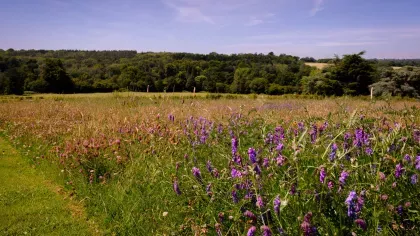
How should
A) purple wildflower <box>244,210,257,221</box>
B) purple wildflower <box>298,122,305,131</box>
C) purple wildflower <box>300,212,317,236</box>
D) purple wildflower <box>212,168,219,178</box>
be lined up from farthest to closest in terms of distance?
purple wildflower <box>298,122,305,131</box>
purple wildflower <box>212,168,219,178</box>
purple wildflower <box>244,210,257,221</box>
purple wildflower <box>300,212,317,236</box>

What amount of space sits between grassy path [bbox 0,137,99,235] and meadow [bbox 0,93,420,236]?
148 mm

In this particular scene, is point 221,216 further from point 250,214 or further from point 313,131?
point 313,131

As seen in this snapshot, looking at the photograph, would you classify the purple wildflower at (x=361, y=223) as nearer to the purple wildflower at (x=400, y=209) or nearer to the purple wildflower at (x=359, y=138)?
the purple wildflower at (x=400, y=209)

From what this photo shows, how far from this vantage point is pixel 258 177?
6.38ft

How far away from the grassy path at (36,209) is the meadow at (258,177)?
148mm

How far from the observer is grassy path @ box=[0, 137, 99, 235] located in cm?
326

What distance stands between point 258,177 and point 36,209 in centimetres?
314

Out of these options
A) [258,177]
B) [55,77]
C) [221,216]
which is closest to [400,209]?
[258,177]

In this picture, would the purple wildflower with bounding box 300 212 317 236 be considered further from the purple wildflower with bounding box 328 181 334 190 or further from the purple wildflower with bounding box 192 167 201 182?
the purple wildflower with bounding box 192 167 201 182

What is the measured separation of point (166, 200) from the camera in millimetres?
2902

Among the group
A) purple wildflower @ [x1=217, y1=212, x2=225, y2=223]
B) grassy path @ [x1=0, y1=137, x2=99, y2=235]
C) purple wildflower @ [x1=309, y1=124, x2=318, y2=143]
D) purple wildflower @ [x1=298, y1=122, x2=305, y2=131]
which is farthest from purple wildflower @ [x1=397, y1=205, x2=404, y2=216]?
grassy path @ [x1=0, y1=137, x2=99, y2=235]

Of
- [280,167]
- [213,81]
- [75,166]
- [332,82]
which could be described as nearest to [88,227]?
[75,166]

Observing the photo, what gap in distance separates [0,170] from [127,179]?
3.18m

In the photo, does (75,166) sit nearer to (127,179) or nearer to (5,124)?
(127,179)
